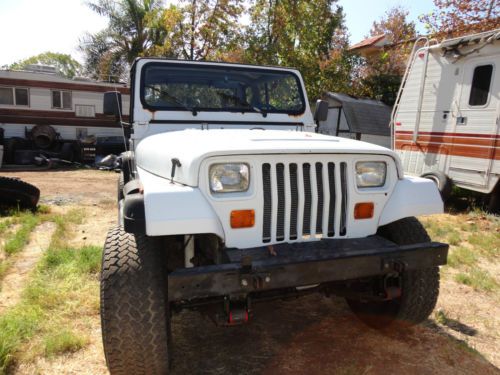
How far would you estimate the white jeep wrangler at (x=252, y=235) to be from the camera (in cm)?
200

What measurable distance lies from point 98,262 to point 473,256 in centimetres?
424

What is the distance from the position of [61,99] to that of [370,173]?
15337 millimetres

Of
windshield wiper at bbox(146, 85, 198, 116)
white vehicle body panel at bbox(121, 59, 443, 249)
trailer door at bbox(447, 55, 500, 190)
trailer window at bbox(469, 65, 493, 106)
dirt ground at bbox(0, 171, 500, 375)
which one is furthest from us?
trailer window at bbox(469, 65, 493, 106)

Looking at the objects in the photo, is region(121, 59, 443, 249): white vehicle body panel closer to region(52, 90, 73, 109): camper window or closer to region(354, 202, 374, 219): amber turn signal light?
region(354, 202, 374, 219): amber turn signal light

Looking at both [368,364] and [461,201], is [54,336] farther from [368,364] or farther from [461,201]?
[461,201]

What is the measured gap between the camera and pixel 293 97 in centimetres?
400

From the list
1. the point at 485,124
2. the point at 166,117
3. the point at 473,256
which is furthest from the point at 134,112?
the point at 485,124

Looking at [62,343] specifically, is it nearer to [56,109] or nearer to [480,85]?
[480,85]

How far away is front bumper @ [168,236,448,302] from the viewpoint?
1918 millimetres

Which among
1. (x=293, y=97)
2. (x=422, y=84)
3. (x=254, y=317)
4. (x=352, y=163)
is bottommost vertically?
(x=254, y=317)

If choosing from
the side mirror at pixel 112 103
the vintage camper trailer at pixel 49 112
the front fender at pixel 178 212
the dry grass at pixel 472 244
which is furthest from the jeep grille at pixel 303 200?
the vintage camper trailer at pixel 49 112

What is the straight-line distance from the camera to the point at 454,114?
23.2ft

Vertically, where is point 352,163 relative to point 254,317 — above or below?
above

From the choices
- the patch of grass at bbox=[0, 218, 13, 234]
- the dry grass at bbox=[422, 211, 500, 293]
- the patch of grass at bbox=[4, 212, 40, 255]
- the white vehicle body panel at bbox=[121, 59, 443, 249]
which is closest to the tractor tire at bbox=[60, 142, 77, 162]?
the patch of grass at bbox=[4, 212, 40, 255]
